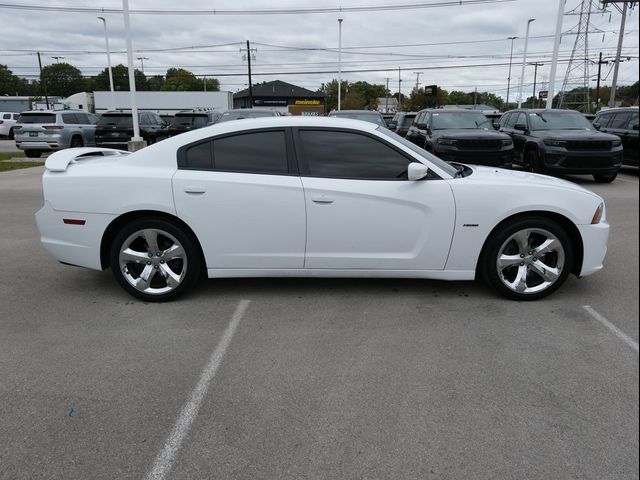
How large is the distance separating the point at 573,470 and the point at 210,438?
5.83 feet

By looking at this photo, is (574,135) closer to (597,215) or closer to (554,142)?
(554,142)

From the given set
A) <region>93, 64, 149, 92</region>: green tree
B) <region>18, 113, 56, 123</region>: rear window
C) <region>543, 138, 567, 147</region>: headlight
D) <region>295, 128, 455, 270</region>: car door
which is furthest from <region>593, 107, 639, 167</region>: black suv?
<region>93, 64, 149, 92</region>: green tree

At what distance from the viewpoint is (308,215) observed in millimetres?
4383

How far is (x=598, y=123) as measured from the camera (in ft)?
48.0

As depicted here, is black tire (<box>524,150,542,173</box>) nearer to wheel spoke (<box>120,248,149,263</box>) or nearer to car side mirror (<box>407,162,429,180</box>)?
car side mirror (<box>407,162,429,180</box>)

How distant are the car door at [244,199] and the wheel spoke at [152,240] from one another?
313mm

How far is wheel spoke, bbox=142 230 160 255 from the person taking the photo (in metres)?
4.50

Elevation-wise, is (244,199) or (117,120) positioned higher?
(117,120)

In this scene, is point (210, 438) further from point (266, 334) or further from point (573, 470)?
point (573, 470)

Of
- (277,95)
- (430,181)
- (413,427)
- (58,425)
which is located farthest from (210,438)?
(277,95)

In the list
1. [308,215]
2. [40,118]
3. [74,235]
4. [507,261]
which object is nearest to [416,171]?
[308,215]

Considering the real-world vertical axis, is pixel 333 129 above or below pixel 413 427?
above

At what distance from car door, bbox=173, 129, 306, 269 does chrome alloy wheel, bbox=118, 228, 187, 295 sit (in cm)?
27

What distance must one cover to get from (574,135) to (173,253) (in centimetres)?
1026
